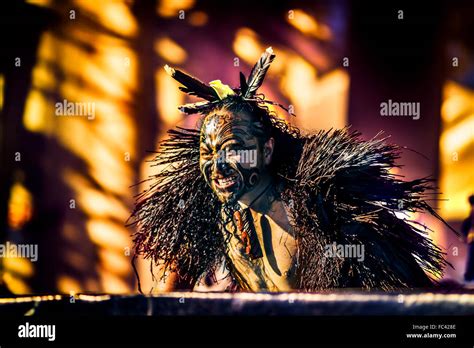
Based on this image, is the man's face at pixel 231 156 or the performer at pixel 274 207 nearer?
the performer at pixel 274 207

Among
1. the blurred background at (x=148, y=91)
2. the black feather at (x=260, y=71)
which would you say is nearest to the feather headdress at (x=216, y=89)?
the black feather at (x=260, y=71)

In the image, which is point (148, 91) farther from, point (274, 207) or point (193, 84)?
point (274, 207)

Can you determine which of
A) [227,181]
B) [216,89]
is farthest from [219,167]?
[216,89]

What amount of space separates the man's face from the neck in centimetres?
2

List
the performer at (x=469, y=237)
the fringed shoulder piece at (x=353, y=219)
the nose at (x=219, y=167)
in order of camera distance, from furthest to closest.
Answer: the performer at (x=469, y=237), the nose at (x=219, y=167), the fringed shoulder piece at (x=353, y=219)

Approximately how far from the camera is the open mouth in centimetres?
234

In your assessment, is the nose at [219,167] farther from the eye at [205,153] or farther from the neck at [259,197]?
the neck at [259,197]

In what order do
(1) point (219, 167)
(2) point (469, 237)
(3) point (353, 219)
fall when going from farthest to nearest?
1. (2) point (469, 237)
2. (1) point (219, 167)
3. (3) point (353, 219)

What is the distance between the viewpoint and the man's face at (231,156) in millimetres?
2334

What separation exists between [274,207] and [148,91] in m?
1.08

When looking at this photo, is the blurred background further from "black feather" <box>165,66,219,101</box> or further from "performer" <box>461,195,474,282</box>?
Result: "black feather" <box>165,66,219,101</box>

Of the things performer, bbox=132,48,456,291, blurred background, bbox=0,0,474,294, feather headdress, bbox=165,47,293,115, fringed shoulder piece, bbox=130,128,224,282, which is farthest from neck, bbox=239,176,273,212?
blurred background, bbox=0,0,474,294

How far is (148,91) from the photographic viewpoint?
120 inches

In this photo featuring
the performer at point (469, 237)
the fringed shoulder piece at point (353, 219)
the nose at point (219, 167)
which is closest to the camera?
the fringed shoulder piece at point (353, 219)
